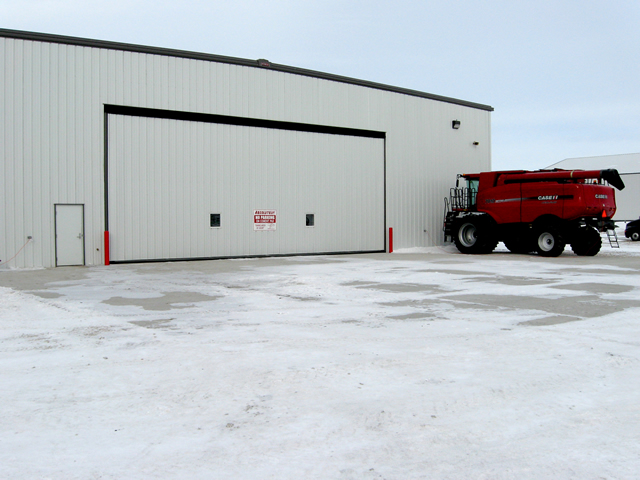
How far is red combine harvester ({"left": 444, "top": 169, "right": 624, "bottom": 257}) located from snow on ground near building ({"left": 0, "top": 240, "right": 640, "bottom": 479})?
451 inches

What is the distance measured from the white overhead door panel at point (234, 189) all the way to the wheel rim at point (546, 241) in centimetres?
660

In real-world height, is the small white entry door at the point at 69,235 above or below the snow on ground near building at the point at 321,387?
above

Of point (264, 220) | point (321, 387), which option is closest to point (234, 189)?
point (264, 220)

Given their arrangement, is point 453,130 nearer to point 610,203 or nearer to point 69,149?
point 610,203

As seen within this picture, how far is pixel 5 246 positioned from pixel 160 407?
50.3 ft

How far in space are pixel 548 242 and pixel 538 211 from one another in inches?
48.1

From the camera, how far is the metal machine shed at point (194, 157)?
18219 millimetres

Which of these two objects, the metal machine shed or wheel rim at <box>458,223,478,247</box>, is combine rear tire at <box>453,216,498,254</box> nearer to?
wheel rim at <box>458,223,478,247</box>

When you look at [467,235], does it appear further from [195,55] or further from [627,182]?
[627,182]

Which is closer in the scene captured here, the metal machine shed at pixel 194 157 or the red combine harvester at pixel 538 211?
the metal machine shed at pixel 194 157

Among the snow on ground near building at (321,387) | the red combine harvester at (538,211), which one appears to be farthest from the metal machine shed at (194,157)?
the snow on ground near building at (321,387)

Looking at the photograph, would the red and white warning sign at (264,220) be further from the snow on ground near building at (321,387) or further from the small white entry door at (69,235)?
the snow on ground near building at (321,387)

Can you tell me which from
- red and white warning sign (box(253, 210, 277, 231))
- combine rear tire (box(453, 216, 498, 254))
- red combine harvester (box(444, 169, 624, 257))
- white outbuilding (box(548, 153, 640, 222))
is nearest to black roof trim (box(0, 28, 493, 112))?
red and white warning sign (box(253, 210, 277, 231))

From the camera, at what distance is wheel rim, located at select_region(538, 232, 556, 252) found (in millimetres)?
22078
